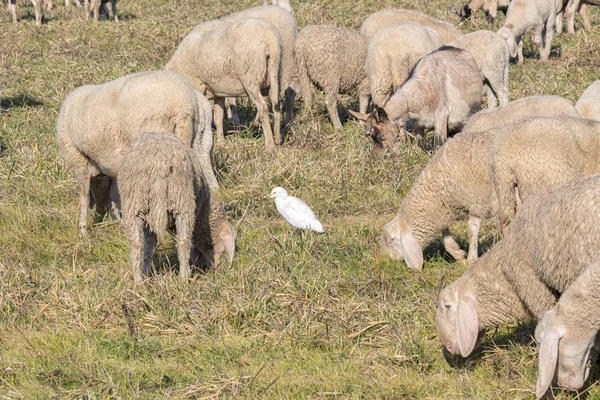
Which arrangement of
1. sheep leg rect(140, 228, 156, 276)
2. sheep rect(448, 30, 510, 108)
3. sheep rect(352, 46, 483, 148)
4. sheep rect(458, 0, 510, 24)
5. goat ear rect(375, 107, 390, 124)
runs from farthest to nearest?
1. sheep rect(458, 0, 510, 24)
2. sheep rect(448, 30, 510, 108)
3. sheep rect(352, 46, 483, 148)
4. goat ear rect(375, 107, 390, 124)
5. sheep leg rect(140, 228, 156, 276)

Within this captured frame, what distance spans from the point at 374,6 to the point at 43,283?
48.2ft

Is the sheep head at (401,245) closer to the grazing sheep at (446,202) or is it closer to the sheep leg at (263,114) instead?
the grazing sheep at (446,202)

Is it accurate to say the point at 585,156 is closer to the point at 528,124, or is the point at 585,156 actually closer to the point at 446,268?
the point at 528,124

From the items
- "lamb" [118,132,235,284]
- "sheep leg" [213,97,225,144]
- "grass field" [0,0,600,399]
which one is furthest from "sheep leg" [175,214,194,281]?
"sheep leg" [213,97,225,144]

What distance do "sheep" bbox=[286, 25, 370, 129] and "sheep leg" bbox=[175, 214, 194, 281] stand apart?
214 inches

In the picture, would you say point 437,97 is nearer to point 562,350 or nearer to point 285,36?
point 285,36

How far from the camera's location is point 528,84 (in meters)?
12.9

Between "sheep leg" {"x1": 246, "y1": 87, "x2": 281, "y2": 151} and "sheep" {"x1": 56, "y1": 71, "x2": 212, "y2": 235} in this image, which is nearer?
"sheep" {"x1": 56, "y1": 71, "x2": 212, "y2": 235}

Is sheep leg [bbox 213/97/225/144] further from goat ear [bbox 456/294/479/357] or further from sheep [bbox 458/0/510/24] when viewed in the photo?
sheep [bbox 458/0/510/24]

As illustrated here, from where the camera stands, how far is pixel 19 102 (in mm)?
12805

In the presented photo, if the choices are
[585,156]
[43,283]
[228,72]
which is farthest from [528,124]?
[228,72]

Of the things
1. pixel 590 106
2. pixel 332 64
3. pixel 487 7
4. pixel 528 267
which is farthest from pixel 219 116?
pixel 487 7

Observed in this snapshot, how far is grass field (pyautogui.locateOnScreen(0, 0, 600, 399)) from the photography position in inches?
204

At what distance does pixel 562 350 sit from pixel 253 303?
7.16 ft
